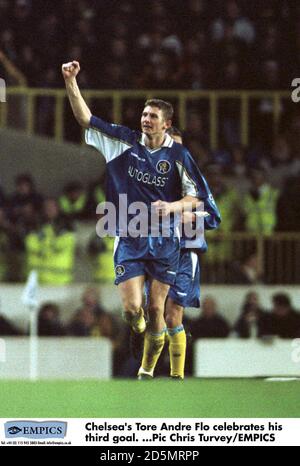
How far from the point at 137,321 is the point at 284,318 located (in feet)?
9.56

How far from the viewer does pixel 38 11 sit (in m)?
9.74

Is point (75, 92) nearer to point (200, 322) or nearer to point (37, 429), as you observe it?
point (37, 429)

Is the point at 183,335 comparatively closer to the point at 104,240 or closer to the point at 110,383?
the point at 110,383

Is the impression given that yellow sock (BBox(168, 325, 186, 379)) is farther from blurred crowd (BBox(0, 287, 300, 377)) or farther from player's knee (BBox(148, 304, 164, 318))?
blurred crowd (BBox(0, 287, 300, 377))

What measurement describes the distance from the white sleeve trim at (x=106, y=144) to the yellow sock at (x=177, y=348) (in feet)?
3.20

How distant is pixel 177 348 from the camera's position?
7422mm

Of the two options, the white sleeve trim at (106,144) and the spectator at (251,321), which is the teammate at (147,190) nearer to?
the white sleeve trim at (106,144)

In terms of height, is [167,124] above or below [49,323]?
above

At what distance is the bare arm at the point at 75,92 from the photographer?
6917 millimetres

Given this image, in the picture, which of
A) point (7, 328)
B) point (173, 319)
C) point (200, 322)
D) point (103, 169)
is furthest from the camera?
point (7, 328)

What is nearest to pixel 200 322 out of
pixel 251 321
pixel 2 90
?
pixel 251 321

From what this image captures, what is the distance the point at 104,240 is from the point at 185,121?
1074 mm

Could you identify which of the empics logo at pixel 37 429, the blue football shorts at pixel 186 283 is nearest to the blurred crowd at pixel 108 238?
the blue football shorts at pixel 186 283
